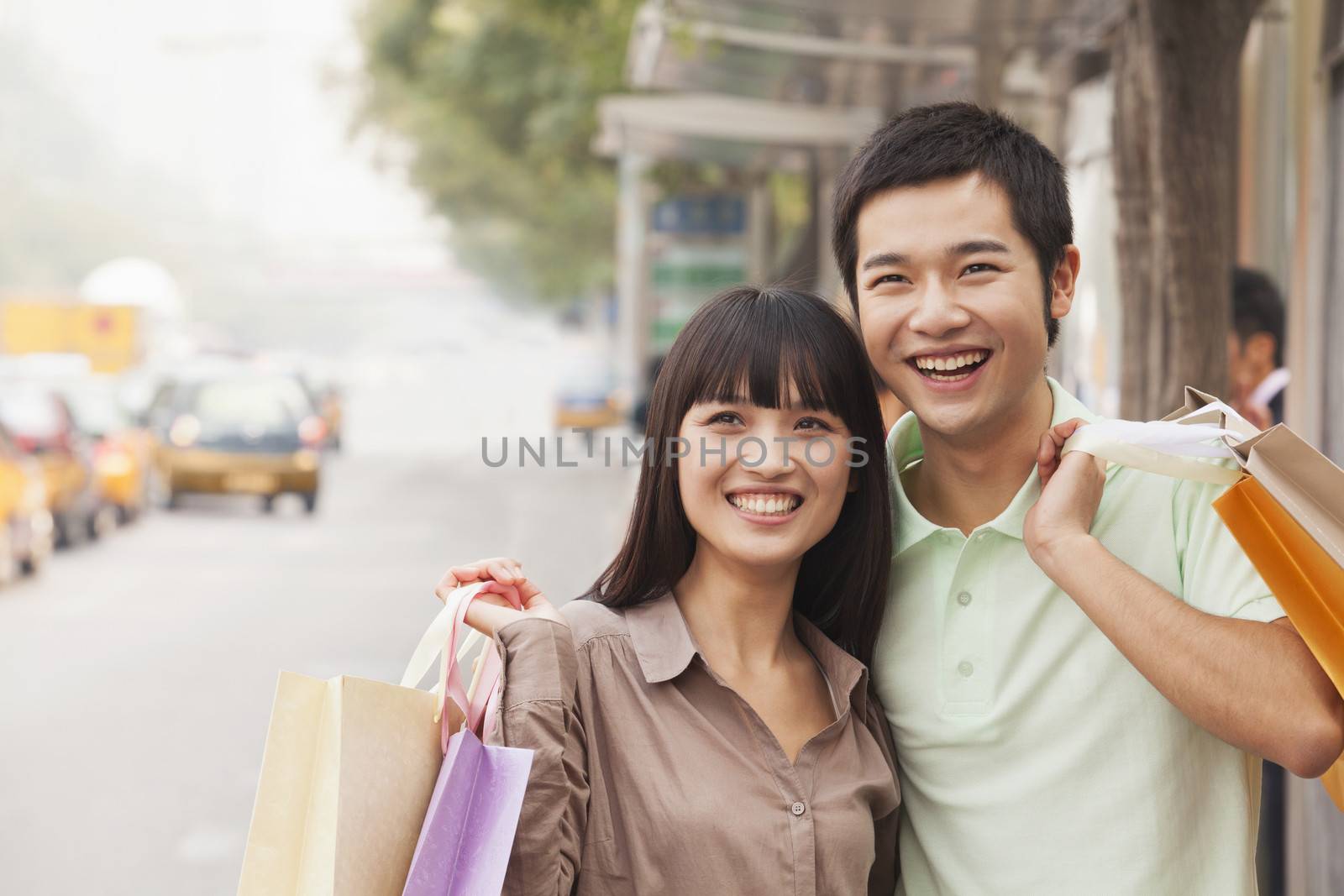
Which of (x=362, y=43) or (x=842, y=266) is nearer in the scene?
(x=842, y=266)

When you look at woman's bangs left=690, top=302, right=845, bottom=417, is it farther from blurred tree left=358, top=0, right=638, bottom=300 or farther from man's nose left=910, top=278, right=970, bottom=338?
blurred tree left=358, top=0, right=638, bottom=300

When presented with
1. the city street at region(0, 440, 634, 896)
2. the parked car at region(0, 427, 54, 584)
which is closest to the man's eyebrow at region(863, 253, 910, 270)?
the city street at region(0, 440, 634, 896)

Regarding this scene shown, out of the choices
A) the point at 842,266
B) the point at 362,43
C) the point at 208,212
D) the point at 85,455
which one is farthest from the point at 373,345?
the point at 842,266

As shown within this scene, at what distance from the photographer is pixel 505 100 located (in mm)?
21750

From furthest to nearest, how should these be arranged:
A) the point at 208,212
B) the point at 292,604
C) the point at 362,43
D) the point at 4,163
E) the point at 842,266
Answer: the point at 208,212
the point at 4,163
the point at 362,43
the point at 292,604
the point at 842,266

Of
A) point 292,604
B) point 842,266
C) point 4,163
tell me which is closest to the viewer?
point 842,266

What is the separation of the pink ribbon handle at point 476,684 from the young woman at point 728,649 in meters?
0.02

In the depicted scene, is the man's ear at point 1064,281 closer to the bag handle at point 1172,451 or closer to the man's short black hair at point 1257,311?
the bag handle at point 1172,451

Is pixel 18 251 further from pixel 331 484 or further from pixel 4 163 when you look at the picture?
pixel 331 484

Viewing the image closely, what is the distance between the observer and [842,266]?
8.17ft

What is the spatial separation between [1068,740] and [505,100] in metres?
20.5

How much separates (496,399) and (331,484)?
127 ft

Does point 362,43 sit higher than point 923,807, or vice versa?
point 362,43

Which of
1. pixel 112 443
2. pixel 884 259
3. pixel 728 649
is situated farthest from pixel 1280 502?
pixel 112 443
